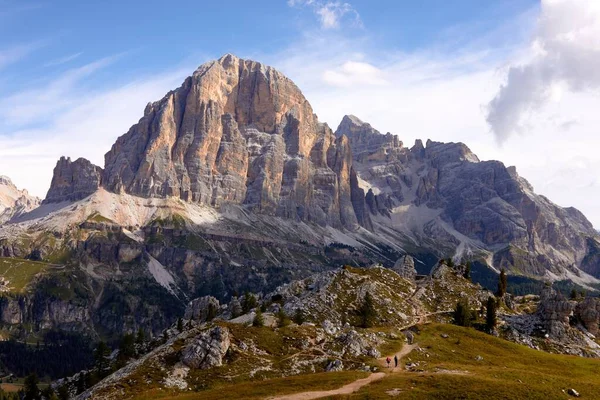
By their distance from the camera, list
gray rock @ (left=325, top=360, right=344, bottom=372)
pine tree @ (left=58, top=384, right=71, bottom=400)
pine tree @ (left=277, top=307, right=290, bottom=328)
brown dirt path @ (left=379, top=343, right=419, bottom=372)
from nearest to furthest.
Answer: brown dirt path @ (left=379, top=343, right=419, bottom=372)
gray rock @ (left=325, top=360, right=344, bottom=372)
pine tree @ (left=277, top=307, right=290, bottom=328)
pine tree @ (left=58, top=384, right=71, bottom=400)

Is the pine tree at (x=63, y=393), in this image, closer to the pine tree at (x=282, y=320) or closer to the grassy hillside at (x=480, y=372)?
the pine tree at (x=282, y=320)

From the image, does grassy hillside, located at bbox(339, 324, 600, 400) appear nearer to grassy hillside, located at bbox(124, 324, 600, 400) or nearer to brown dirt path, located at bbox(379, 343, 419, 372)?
grassy hillside, located at bbox(124, 324, 600, 400)

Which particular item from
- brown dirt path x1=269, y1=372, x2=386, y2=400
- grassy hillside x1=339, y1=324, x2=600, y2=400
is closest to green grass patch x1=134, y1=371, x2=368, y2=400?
brown dirt path x1=269, y1=372, x2=386, y2=400

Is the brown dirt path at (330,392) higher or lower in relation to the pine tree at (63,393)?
higher

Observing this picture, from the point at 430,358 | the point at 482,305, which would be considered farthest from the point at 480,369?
the point at 482,305

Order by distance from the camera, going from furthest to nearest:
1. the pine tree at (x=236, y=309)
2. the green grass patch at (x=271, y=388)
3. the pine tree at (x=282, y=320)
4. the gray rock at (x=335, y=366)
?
the pine tree at (x=236, y=309), the pine tree at (x=282, y=320), the gray rock at (x=335, y=366), the green grass patch at (x=271, y=388)

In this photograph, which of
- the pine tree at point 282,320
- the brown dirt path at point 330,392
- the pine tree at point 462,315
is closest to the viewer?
the brown dirt path at point 330,392

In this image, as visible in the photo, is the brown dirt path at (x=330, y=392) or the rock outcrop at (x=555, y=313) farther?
the rock outcrop at (x=555, y=313)

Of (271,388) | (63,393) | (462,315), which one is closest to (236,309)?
(63,393)

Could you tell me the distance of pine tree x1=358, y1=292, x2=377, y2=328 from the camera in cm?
14199

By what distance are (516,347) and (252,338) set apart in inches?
2396

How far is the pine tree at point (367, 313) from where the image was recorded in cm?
14199

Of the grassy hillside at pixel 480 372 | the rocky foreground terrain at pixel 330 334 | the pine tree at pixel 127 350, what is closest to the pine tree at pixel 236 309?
the rocky foreground terrain at pixel 330 334

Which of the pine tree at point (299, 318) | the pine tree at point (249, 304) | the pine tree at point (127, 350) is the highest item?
the pine tree at point (299, 318)
